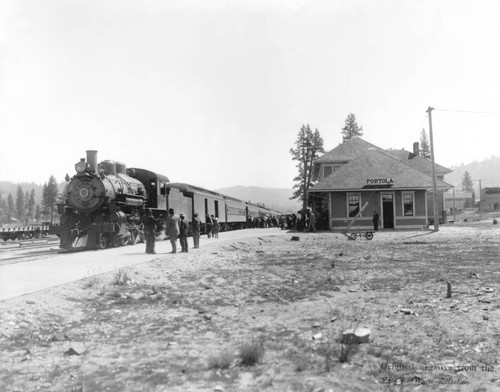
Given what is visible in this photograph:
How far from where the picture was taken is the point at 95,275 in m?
10.3

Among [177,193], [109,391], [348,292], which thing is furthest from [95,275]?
[177,193]

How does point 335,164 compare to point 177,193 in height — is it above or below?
above

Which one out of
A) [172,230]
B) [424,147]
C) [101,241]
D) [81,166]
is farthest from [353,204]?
[424,147]

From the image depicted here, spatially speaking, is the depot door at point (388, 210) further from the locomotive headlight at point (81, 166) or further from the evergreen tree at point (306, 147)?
the evergreen tree at point (306, 147)

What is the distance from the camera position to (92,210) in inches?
759

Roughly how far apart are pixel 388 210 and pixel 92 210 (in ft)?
71.3

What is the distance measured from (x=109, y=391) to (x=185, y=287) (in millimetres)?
5743

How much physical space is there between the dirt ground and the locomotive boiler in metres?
8.01

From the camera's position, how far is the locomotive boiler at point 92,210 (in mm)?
19031

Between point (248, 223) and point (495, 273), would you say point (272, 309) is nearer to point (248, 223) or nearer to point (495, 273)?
point (495, 273)

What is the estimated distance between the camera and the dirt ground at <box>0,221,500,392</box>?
16.0 feet

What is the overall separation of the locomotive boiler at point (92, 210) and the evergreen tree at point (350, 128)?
63.6 metres

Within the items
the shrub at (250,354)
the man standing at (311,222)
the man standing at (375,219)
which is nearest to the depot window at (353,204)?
the man standing at (375,219)

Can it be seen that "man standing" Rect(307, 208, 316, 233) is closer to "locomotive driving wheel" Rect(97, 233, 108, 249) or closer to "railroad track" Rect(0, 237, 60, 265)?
"railroad track" Rect(0, 237, 60, 265)
